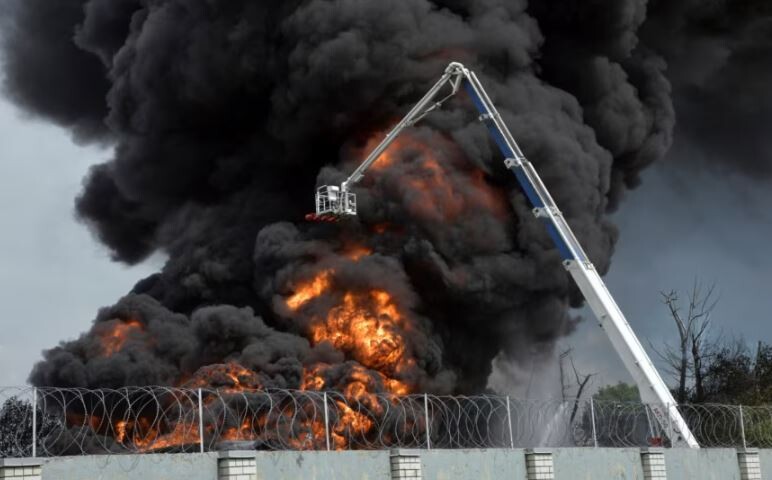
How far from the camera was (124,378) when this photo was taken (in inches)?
1439

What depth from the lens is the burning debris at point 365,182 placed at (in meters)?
36.7

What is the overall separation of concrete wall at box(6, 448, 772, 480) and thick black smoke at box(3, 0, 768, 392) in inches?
488

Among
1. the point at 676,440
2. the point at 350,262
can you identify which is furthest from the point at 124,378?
the point at 676,440

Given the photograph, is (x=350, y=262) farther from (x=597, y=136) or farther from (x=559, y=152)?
(x=597, y=136)

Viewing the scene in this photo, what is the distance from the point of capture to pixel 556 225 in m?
33.4

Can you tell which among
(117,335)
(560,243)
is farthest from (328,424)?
(117,335)

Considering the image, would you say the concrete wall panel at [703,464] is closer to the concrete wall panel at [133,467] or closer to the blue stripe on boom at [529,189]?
the blue stripe on boom at [529,189]

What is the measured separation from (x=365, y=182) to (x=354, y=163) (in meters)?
0.85

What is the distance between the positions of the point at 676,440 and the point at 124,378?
18.6 metres

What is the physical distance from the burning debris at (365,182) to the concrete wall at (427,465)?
38.0ft

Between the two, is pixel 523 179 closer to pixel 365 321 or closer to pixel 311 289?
pixel 365 321

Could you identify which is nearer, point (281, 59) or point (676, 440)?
point (676, 440)

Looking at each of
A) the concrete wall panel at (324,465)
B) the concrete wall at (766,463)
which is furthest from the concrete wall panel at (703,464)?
the concrete wall panel at (324,465)

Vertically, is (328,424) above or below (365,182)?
below
